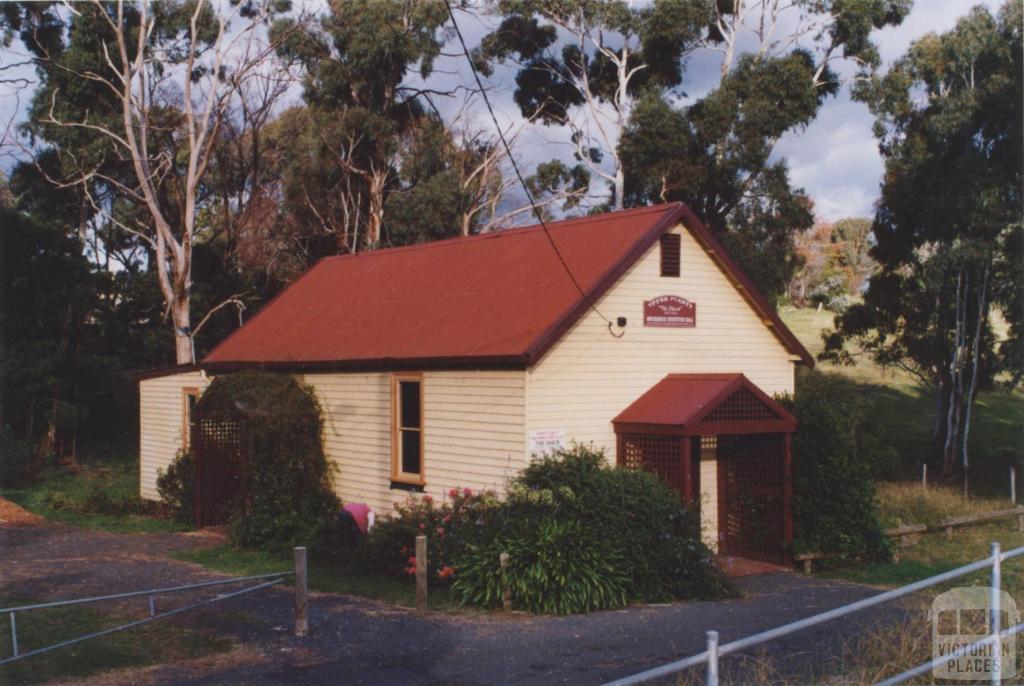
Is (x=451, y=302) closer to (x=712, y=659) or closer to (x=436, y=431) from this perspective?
(x=436, y=431)

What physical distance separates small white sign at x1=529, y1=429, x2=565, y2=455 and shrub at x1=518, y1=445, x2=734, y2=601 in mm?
854

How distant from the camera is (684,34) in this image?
35938 mm

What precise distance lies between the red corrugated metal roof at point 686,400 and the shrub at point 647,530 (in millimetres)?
1312

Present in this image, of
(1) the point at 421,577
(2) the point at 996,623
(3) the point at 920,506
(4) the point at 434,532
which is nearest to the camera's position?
(2) the point at 996,623

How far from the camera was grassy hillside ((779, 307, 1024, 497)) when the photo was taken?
33250mm

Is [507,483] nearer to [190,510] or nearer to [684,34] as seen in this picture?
[190,510]

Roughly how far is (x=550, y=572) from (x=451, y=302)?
23.2 ft

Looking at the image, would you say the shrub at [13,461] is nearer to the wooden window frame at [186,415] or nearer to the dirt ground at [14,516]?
the dirt ground at [14,516]

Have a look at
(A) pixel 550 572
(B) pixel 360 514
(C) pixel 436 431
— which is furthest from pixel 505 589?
(B) pixel 360 514

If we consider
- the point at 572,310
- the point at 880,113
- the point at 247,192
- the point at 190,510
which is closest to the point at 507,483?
the point at 572,310

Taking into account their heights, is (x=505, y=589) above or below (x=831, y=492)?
below

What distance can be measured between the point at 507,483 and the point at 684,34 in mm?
24917

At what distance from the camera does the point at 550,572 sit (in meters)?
12.8

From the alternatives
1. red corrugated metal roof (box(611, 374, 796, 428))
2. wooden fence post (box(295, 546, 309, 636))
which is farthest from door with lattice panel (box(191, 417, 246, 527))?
wooden fence post (box(295, 546, 309, 636))
